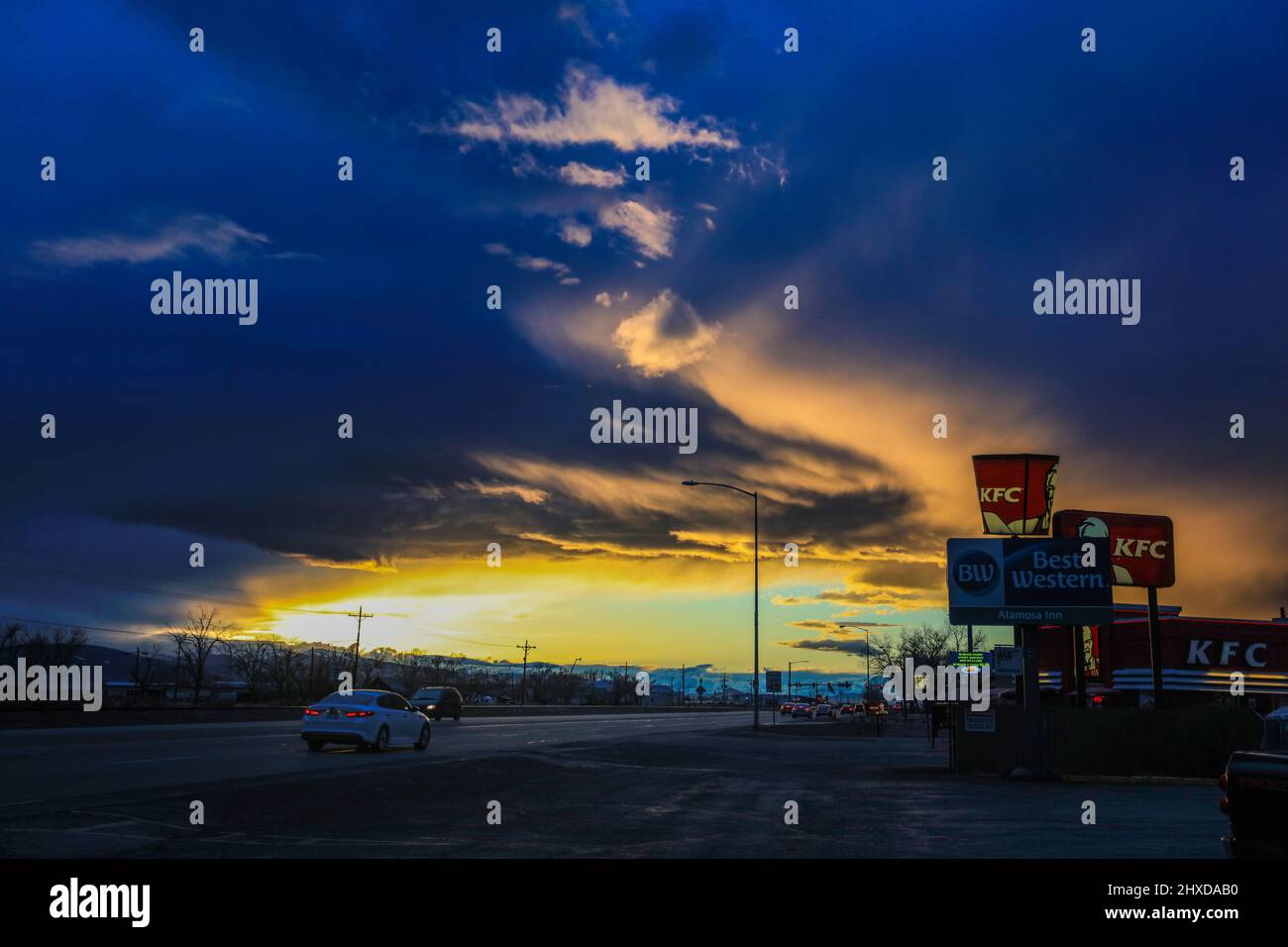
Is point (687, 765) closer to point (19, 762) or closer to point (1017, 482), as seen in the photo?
point (1017, 482)

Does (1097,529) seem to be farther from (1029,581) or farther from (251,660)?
(251,660)

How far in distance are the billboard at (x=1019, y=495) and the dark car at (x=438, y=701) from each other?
29242 millimetres

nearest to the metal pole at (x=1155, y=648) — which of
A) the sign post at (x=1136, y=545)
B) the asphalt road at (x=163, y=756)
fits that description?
the sign post at (x=1136, y=545)

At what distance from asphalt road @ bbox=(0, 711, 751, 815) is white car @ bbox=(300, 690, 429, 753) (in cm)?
51

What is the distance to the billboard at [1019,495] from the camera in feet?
97.7

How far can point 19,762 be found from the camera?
68.0ft

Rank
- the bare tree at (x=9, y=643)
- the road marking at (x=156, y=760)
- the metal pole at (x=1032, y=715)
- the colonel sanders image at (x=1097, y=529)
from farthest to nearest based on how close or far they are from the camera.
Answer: the bare tree at (x=9, y=643), the colonel sanders image at (x=1097, y=529), the metal pole at (x=1032, y=715), the road marking at (x=156, y=760)

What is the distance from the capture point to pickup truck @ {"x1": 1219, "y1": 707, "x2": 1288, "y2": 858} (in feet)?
26.6

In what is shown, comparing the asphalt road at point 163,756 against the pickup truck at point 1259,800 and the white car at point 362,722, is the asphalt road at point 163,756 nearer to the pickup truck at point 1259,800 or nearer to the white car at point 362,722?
the white car at point 362,722

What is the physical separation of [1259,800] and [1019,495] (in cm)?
2222

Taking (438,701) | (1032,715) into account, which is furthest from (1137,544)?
(438,701)

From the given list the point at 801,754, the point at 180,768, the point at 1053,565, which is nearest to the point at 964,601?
the point at 1053,565

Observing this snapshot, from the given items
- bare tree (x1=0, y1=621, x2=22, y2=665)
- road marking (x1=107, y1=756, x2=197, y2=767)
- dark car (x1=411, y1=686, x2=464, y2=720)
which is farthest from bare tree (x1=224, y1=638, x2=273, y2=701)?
road marking (x1=107, y1=756, x2=197, y2=767)

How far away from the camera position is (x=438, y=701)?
169 ft
